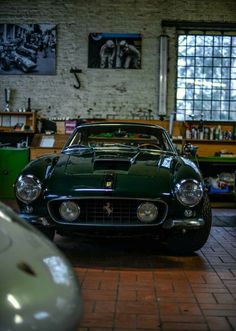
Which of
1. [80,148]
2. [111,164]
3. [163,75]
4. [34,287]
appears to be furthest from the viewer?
[163,75]

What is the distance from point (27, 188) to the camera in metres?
4.05

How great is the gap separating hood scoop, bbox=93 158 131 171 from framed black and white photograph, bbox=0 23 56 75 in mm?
7596

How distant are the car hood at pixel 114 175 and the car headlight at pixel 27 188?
117 millimetres

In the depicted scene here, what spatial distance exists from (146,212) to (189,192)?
1.36 feet

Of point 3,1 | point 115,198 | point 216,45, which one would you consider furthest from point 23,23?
point 115,198

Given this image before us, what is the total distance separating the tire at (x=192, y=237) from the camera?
13.3ft

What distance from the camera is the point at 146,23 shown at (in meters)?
11.4

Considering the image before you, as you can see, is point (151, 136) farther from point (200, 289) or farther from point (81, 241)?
point (200, 289)

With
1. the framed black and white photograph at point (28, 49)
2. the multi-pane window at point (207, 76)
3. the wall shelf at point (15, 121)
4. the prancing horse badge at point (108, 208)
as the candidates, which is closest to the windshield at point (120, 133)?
the prancing horse badge at point (108, 208)

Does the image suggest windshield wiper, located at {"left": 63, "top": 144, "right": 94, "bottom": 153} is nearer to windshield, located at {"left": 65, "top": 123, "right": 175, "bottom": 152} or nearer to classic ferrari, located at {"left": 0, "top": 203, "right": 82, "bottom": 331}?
windshield, located at {"left": 65, "top": 123, "right": 175, "bottom": 152}

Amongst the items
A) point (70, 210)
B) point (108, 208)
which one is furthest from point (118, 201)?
point (70, 210)

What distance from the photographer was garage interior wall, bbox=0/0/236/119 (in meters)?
11.3

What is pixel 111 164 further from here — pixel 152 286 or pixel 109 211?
pixel 152 286

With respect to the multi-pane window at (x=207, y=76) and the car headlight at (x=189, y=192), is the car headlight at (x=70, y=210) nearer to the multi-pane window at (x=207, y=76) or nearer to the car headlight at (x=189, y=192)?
the car headlight at (x=189, y=192)
